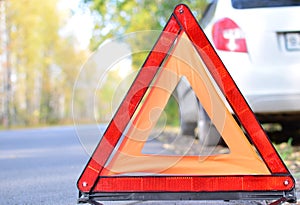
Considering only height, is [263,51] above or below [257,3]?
below

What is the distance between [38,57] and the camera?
40781mm

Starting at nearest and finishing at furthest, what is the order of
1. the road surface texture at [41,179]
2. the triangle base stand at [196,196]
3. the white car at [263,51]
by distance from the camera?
1. the triangle base stand at [196,196]
2. the road surface texture at [41,179]
3. the white car at [263,51]

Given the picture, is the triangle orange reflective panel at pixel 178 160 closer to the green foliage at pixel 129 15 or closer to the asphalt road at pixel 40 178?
the asphalt road at pixel 40 178

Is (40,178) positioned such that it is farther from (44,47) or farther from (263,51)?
(44,47)

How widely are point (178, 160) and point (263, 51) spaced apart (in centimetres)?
222

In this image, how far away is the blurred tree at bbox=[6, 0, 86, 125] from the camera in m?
32.2

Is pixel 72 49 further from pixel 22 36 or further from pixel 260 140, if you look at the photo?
pixel 260 140

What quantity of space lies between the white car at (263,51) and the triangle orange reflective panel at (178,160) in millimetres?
1940

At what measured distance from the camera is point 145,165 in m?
2.83

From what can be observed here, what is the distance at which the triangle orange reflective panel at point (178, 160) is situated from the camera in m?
2.47

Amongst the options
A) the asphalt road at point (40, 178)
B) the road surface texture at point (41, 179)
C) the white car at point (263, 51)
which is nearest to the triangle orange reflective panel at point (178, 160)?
the road surface texture at point (41, 179)

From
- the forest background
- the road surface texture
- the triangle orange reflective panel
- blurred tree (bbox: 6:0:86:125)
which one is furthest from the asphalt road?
blurred tree (bbox: 6:0:86:125)

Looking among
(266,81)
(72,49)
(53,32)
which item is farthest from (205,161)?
(72,49)

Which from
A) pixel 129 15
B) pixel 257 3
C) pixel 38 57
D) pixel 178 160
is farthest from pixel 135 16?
pixel 38 57
